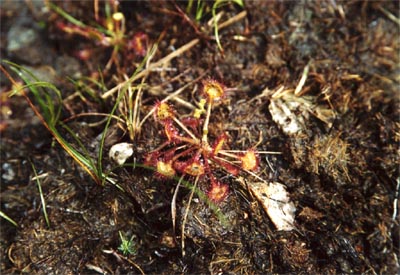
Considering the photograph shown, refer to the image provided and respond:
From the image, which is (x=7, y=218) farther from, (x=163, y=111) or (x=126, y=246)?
(x=163, y=111)

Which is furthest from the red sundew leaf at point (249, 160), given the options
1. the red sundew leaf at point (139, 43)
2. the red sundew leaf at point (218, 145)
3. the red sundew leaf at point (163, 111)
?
the red sundew leaf at point (139, 43)

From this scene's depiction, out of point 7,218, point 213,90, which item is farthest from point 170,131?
point 7,218

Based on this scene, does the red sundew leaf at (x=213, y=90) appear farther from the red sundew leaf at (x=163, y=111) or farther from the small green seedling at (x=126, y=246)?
the small green seedling at (x=126, y=246)

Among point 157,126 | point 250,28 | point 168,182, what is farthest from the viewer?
point 250,28

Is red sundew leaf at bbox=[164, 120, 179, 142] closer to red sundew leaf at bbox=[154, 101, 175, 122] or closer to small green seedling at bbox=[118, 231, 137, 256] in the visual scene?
red sundew leaf at bbox=[154, 101, 175, 122]

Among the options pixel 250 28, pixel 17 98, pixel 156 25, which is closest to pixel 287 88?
pixel 250 28

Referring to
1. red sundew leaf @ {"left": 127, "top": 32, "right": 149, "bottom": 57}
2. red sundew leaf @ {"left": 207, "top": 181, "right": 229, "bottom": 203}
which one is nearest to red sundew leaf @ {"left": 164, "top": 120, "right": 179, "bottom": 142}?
red sundew leaf @ {"left": 207, "top": 181, "right": 229, "bottom": 203}

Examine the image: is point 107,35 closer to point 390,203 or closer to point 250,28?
point 250,28
